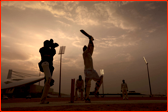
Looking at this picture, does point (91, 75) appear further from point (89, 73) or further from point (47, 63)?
point (47, 63)

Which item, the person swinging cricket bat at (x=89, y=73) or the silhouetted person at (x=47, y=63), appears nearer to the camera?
the silhouetted person at (x=47, y=63)

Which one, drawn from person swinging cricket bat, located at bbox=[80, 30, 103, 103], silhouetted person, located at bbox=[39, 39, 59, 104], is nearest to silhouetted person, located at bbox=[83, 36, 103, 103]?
person swinging cricket bat, located at bbox=[80, 30, 103, 103]

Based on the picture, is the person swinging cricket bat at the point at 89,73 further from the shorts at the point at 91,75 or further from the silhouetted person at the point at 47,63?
the silhouetted person at the point at 47,63

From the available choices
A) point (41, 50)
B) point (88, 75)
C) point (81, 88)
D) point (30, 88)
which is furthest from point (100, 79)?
point (30, 88)

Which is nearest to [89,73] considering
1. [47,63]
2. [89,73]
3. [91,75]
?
[89,73]

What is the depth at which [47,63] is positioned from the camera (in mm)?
4164

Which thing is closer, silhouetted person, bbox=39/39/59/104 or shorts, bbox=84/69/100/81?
silhouetted person, bbox=39/39/59/104

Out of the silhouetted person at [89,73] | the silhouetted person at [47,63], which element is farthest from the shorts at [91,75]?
the silhouetted person at [47,63]

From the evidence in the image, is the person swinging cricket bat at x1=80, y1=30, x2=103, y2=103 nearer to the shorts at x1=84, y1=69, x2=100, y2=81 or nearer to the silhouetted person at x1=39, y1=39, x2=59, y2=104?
the shorts at x1=84, y1=69, x2=100, y2=81

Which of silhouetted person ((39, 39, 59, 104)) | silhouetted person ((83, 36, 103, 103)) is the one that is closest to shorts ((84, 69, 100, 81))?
silhouetted person ((83, 36, 103, 103))

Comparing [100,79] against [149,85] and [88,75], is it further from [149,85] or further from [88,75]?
[149,85]

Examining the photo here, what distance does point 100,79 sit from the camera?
4.70 m

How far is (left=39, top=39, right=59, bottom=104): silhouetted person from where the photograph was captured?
405 cm

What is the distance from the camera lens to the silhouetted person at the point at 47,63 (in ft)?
13.3
